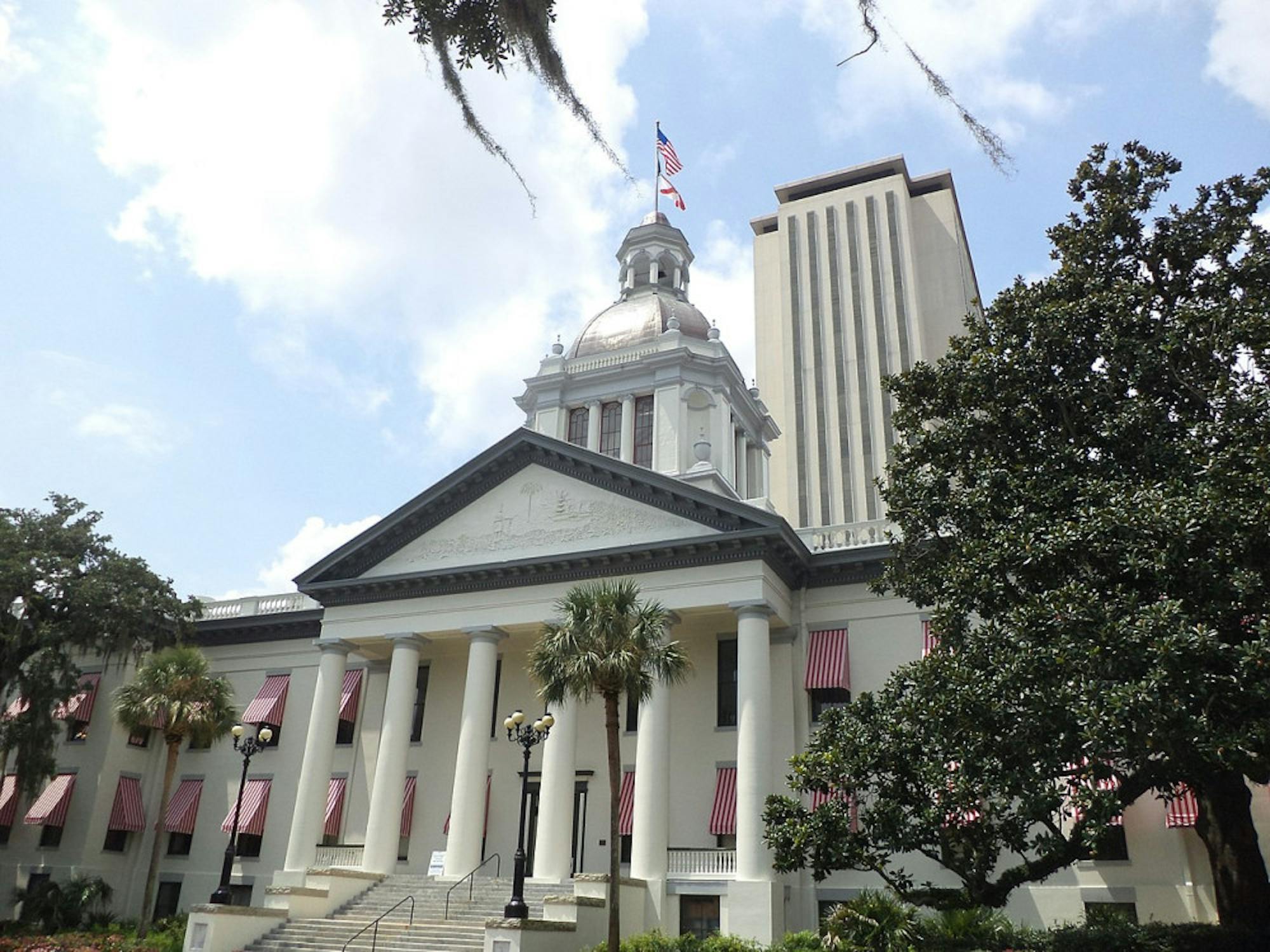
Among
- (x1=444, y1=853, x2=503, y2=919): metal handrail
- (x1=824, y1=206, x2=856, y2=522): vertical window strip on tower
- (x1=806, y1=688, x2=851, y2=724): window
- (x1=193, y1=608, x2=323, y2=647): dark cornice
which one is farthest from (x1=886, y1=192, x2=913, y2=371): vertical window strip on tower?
(x1=444, y1=853, x2=503, y2=919): metal handrail

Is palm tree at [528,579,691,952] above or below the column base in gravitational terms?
above

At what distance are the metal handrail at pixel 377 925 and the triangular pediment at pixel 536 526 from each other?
9528 mm

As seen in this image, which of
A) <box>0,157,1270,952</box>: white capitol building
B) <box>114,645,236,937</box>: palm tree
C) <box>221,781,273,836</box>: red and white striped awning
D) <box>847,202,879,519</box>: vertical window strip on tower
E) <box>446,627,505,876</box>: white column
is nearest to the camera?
<box>0,157,1270,952</box>: white capitol building

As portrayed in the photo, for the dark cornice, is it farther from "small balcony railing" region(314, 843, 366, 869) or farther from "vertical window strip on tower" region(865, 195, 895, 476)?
"vertical window strip on tower" region(865, 195, 895, 476)

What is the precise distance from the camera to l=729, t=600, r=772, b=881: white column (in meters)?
23.7

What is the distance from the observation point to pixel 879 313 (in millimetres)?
75438

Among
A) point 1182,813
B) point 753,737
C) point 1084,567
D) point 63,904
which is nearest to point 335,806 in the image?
point 63,904

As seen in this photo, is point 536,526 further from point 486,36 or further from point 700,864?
point 486,36

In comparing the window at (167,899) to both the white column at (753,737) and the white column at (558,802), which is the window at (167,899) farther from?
the white column at (753,737)

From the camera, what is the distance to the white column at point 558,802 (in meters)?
25.4

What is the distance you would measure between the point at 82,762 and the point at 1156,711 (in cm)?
3445

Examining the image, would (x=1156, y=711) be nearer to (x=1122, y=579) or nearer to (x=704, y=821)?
(x=1122, y=579)

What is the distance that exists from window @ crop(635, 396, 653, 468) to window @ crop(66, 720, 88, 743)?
72.2 ft

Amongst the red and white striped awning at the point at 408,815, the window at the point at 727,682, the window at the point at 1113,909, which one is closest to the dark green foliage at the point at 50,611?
the red and white striped awning at the point at 408,815
